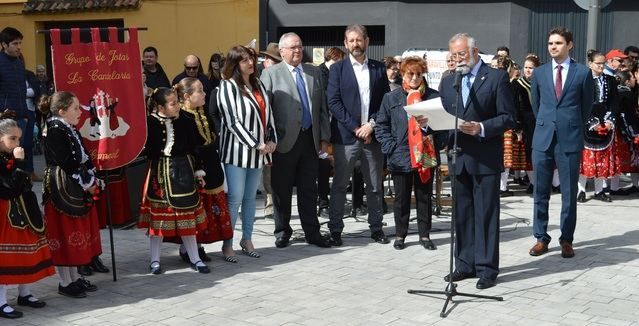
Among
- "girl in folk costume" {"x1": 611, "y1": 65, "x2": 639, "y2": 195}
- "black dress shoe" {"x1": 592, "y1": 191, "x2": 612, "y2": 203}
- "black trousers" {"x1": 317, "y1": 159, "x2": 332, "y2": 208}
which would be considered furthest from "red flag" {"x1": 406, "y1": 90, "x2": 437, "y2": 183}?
"girl in folk costume" {"x1": 611, "y1": 65, "x2": 639, "y2": 195}

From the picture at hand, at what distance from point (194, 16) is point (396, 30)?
487 cm

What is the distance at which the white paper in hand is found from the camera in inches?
253

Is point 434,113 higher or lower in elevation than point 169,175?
higher

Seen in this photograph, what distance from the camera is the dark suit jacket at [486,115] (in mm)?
6941

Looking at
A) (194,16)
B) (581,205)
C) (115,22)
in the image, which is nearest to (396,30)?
(194,16)

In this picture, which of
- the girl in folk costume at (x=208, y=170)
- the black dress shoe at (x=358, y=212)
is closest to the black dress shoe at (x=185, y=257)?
the girl in folk costume at (x=208, y=170)

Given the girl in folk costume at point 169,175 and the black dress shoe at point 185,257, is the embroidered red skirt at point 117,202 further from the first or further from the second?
the black dress shoe at point 185,257

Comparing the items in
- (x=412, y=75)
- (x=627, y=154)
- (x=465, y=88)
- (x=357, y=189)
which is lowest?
(x=357, y=189)

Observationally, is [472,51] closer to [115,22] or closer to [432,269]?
[432,269]

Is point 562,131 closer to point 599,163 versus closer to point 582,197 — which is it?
point 582,197

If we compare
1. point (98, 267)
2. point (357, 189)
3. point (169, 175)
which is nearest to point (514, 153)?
point (357, 189)

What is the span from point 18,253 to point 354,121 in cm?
358

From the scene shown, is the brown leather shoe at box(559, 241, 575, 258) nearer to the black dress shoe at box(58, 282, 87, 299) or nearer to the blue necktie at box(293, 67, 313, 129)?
the blue necktie at box(293, 67, 313, 129)

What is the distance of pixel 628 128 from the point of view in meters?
11.8
